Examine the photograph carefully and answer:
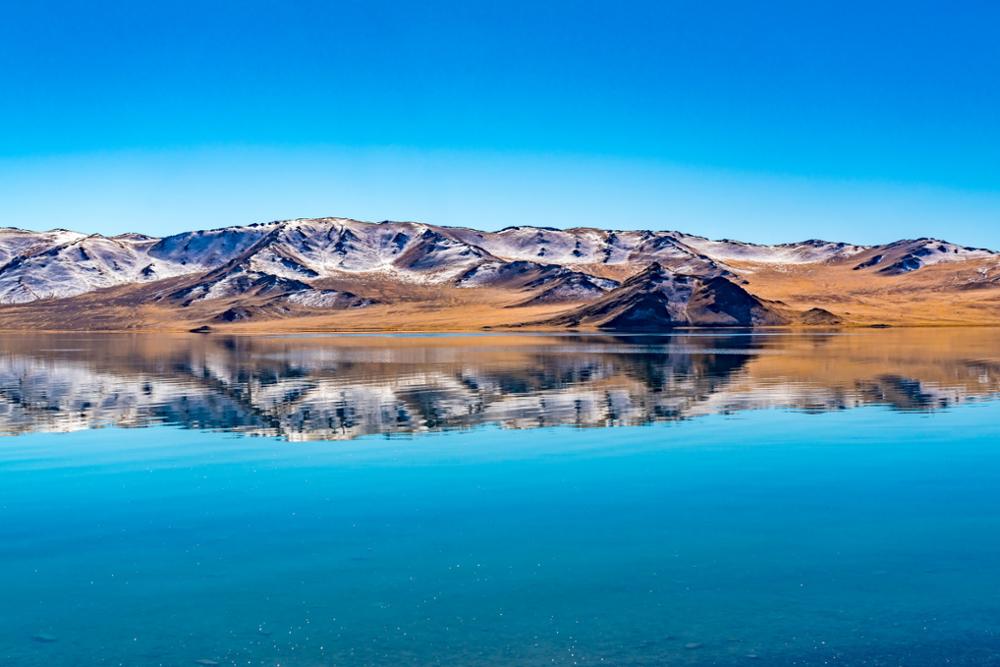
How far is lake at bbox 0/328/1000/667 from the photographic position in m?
14.4

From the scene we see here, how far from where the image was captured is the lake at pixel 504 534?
14.4m

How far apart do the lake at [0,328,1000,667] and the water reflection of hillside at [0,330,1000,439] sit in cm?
58

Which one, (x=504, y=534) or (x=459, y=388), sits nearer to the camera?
(x=504, y=534)

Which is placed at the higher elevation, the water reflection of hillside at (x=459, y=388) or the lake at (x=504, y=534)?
the water reflection of hillside at (x=459, y=388)

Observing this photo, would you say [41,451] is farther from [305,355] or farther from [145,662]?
[305,355]

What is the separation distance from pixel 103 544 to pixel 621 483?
44.0 feet

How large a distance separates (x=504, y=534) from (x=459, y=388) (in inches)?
1348

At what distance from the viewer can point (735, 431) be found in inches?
1414

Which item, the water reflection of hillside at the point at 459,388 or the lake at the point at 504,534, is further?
the water reflection of hillside at the point at 459,388

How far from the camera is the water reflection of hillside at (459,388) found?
41.0 meters

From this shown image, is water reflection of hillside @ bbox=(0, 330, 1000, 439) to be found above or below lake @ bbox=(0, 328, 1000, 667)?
above

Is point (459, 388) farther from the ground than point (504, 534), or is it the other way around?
point (459, 388)

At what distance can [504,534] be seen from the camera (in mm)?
20375

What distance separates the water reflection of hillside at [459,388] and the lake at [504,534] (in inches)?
Answer: 22.9
